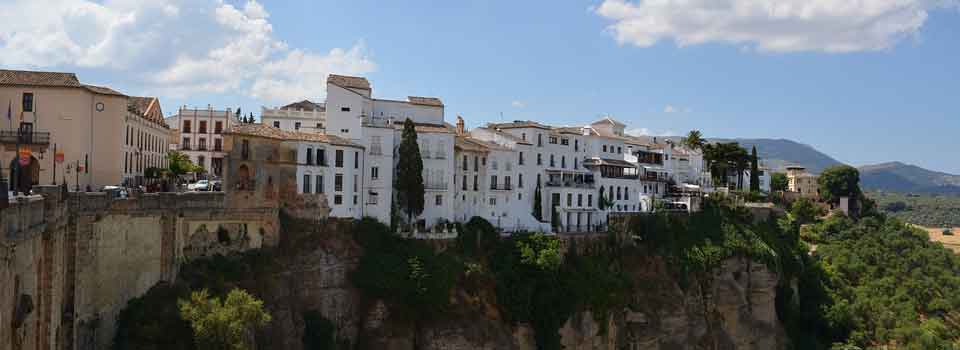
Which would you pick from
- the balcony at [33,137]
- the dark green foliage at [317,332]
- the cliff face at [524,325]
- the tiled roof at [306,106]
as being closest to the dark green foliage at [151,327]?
the cliff face at [524,325]

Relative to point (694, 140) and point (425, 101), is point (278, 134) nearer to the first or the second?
point (425, 101)

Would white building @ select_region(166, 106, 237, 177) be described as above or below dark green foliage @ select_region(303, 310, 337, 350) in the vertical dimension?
above

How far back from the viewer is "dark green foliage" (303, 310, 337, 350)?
41875 mm

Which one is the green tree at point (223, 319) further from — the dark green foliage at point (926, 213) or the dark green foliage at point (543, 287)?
the dark green foliage at point (926, 213)

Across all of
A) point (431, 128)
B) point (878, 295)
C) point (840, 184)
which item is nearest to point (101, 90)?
point (431, 128)

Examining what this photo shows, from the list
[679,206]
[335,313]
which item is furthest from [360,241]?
[679,206]

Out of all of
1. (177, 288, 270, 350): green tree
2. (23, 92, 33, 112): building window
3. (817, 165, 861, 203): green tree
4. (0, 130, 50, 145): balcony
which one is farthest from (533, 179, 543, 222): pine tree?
(817, 165, 861, 203): green tree

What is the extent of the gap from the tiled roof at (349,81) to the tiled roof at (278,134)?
4.50 m

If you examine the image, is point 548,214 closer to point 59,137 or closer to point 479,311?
point 479,311

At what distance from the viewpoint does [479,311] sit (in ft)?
157

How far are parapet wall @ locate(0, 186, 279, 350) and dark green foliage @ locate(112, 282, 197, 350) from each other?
1.45 feet

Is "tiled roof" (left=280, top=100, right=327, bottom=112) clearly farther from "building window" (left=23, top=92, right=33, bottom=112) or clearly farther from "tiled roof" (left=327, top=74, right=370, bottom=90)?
"building window" (left=23, top=92, right=33, bottom=112)

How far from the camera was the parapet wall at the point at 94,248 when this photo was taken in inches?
819

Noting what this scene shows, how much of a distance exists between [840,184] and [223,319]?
81905 mm
